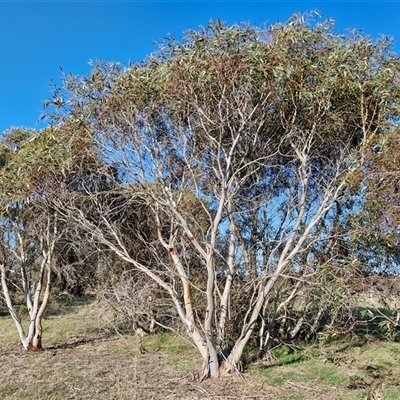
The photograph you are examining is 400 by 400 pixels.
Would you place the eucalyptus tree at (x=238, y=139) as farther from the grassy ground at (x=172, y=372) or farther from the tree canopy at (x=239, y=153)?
the grassy ground at (x=172, y=372)

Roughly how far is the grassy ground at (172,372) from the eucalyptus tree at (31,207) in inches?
38.5

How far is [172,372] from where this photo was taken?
5938mm

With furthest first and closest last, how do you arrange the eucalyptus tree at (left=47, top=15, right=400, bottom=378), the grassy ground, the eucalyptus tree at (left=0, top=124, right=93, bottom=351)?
the eucalyptus tree at (left=0, top=124, right=93, bottom=351)
the eucalyptus tree at (left=47, top=15, right=400, bottom=378)
the grassy ground

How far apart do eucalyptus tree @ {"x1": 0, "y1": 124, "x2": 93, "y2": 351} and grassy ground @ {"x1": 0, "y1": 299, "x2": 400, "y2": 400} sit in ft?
3.21

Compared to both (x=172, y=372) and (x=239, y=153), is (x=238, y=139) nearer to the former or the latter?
(x=239, y=153)

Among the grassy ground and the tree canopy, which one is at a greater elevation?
the tree canopy

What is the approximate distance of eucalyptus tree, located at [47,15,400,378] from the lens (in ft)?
18.4

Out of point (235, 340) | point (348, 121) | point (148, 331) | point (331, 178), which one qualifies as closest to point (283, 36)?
point (348, 121)

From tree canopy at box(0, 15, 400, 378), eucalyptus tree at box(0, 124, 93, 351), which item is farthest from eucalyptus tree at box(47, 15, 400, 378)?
eucalyptus tree at box(0, 124, 93, 351)

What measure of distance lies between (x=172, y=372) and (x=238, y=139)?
3477mm

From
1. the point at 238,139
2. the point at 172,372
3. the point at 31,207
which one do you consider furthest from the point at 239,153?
the point at 31,207

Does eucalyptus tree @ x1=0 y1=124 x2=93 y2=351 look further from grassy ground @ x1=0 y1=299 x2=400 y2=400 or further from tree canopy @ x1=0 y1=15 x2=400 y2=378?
grassy ground @ x1=0 y1=299 x2=400 y2=400

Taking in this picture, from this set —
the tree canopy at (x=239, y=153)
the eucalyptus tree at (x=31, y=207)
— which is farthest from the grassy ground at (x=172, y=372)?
the eucalyptus tree at (x=31, y=207)

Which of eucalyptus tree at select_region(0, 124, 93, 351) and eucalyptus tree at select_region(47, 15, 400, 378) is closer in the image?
eucalyptus tree at select_region(47, 15, 400, 378)
